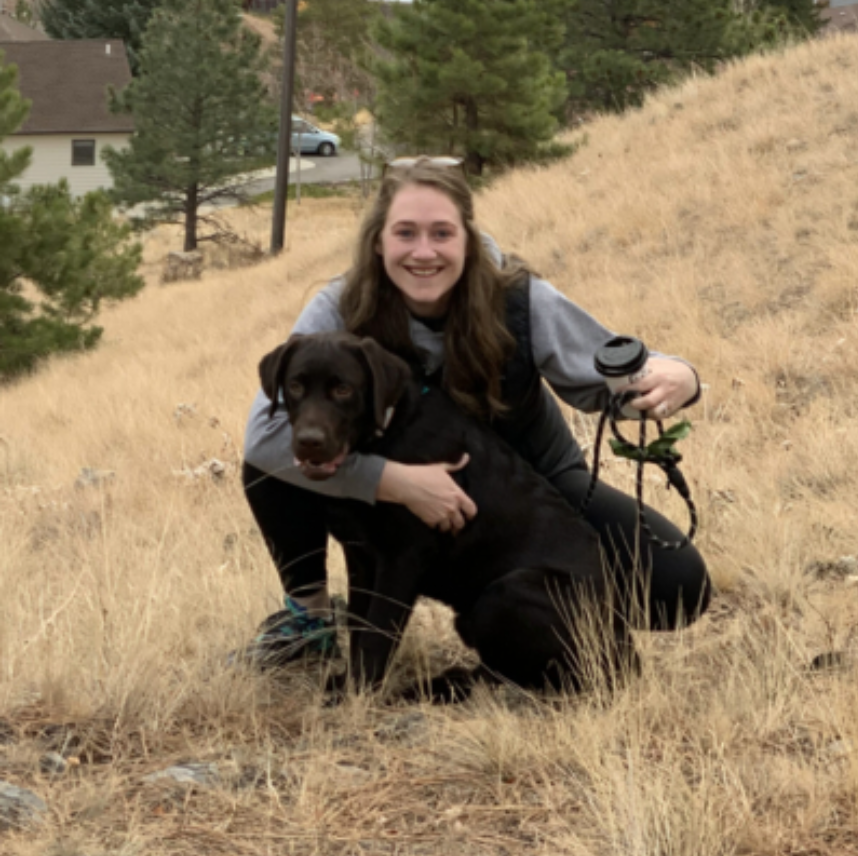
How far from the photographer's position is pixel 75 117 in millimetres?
44031

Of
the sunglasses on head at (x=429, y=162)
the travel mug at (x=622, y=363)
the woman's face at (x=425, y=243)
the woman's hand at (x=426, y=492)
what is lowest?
the woman's hand at (x=426, y=492)

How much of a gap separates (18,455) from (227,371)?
342 centimetres

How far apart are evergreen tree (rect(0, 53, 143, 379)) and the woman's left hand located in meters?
11.8

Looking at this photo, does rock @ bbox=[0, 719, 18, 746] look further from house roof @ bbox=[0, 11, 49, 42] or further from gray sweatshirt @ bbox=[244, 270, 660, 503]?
house roof @ bbox=[0, 11, 49, 42]

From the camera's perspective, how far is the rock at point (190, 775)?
102 inches

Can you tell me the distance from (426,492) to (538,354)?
61cm

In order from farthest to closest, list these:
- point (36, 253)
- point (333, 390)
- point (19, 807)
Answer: point (36, 253), point (333, 390), point (19, 807)

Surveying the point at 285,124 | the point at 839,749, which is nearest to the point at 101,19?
the point at 285,124

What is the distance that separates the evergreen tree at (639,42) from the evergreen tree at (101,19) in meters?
25.1

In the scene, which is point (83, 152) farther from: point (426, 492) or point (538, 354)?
point (426, 492)

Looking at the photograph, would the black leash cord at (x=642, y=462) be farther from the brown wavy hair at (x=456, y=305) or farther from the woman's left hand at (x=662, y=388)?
the brown wavy hair at (x=456, y=305)

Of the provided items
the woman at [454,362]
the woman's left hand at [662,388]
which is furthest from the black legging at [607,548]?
the woman's left hand at [662,388]

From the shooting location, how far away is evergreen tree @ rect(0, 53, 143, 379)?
13.6 metres

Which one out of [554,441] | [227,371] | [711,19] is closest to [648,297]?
[227,371]
